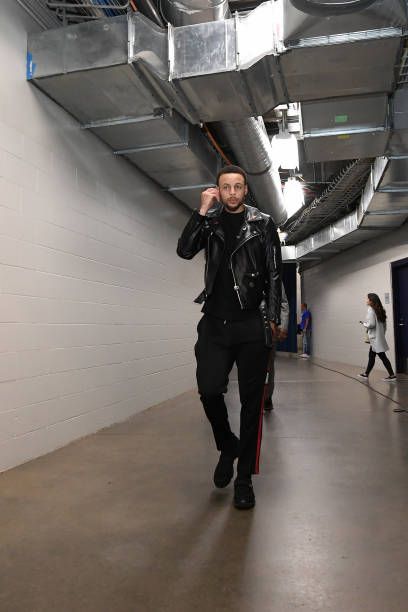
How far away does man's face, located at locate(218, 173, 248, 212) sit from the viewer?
2.14m

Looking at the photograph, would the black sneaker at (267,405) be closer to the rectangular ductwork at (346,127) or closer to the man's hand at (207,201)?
the rectangular ductwork at (346,127)

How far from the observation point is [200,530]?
179 centimetres

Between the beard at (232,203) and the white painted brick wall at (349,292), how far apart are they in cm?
624

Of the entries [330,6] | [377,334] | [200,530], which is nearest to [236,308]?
[200,530]

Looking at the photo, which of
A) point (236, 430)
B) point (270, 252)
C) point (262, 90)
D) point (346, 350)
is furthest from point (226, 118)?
point (346, 350)

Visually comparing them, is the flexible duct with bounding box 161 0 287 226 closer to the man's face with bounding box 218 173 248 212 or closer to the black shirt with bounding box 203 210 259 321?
the man's face with bounding box 218 173 248 212

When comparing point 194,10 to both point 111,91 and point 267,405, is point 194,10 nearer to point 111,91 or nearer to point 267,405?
point 111,91

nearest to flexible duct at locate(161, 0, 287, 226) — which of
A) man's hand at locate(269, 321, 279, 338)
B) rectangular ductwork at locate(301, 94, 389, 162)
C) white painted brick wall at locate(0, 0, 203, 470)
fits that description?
rectangular ductwork at locate(301, 94, 389, 162)

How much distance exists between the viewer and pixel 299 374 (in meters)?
7.98

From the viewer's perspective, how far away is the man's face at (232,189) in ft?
7.03

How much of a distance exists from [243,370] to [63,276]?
1.70m

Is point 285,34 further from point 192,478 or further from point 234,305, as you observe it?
point 192,478

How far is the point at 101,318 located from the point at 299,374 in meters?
5.02

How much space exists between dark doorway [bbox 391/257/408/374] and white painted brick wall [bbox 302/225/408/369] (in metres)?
0.10
